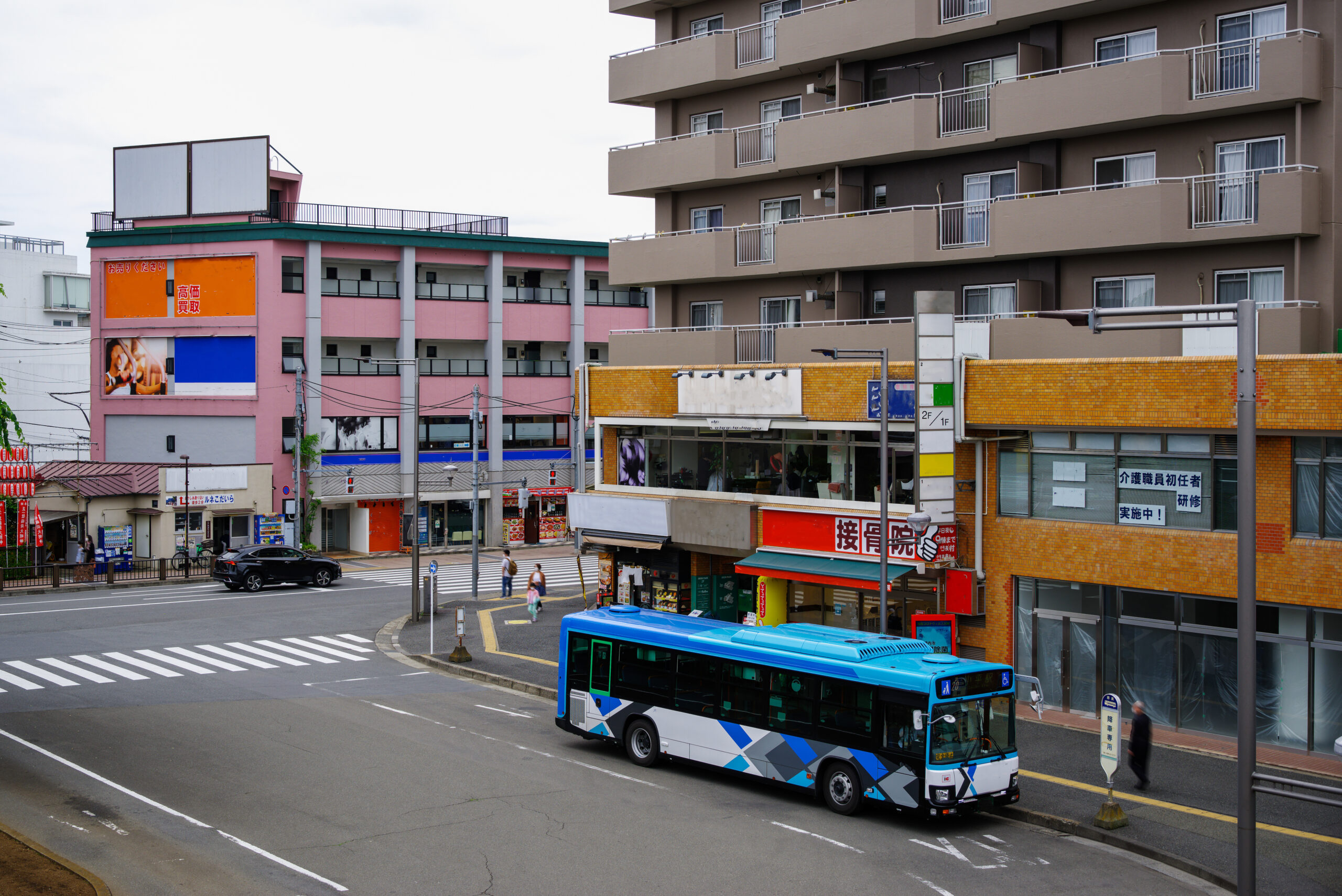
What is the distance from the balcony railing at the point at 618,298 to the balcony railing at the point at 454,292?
604 centimetres

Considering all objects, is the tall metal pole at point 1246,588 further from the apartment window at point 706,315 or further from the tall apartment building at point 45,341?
the tall apartment building at point 45,341

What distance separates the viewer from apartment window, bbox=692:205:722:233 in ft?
113

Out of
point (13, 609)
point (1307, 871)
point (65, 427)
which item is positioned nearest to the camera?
point (1307, 871)

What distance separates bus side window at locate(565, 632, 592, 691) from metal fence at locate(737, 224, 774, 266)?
1377 cm

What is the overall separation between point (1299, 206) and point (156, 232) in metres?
52.6

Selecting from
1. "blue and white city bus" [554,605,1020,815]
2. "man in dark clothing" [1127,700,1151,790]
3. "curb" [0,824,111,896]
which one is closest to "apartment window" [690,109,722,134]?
"blue and white city bus" [554,605,1020,815]

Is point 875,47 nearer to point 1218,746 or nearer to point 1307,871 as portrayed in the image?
point 1218,746

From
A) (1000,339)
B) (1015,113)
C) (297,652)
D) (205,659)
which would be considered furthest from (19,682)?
(1015,113)

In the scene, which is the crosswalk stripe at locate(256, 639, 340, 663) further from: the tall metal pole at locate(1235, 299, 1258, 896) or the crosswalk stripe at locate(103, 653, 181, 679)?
the tall metal pole at locate(1235, 299, 1258, 896)

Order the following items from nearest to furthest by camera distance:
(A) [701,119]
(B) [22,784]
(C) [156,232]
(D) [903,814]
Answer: (D) [903,814], (B) [22,784], (A) [701,119], (C) [156,232]

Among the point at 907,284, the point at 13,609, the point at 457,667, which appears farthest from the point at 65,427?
the point at 907,284

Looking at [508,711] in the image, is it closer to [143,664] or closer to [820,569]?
[820,569]

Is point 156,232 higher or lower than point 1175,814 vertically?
higher

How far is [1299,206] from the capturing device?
22.4 m
